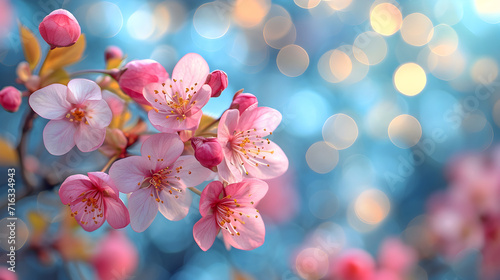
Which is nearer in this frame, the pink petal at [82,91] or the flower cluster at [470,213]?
the pink petal at [82,91]

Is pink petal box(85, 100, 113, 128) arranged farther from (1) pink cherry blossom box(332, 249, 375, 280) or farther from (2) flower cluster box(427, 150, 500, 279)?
(2) flower cluster box(427, 150, 500, 279)

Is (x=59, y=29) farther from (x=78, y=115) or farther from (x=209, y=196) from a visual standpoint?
(x=209, y=196)

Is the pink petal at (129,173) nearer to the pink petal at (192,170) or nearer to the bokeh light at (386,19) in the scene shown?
the pink petal at (192,170)

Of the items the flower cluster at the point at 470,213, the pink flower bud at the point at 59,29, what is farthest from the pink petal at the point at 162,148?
the flower cluster at the point at 470,213

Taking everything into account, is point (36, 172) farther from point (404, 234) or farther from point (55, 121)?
point (404, 234)

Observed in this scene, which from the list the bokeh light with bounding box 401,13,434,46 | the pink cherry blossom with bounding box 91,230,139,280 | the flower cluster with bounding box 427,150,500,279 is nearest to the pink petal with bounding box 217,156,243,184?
the pink cherry blossom with bounding box 91,230,139,280

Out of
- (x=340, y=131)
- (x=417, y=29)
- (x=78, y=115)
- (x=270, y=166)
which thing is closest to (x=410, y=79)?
(x=417, y=29)
